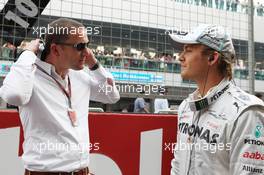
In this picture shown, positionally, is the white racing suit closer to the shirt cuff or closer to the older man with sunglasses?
the older man with sunglasses

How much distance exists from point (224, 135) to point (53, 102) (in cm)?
80

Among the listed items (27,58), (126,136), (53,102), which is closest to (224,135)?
(53,102)

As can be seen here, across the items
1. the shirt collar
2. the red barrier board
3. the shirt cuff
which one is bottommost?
the red barrier board

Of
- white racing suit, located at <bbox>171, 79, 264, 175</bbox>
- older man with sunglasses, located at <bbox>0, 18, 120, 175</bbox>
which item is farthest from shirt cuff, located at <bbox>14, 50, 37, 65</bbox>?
white racing suit, located at <bbox>171, 79, 264, 175</bbox>

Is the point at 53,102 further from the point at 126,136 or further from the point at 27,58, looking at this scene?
the point at 126,136

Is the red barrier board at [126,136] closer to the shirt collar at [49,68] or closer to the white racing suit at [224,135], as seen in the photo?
the shirt collar at [49,68]

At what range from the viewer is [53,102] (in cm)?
180

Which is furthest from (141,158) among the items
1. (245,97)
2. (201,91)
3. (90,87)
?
(245,97)

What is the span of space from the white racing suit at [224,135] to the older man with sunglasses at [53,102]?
1.73 feet

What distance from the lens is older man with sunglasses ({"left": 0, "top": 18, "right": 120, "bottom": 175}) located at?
1735mm

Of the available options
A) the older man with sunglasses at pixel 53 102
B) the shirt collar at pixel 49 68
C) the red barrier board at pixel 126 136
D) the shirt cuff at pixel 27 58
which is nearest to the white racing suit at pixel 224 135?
the older man with sunglasses at pixel 53 102

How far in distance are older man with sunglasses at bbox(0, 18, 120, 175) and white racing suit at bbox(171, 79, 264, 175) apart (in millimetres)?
526

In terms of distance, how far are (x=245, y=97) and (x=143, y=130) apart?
118cm

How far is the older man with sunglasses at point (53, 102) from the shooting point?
5.69 ft
